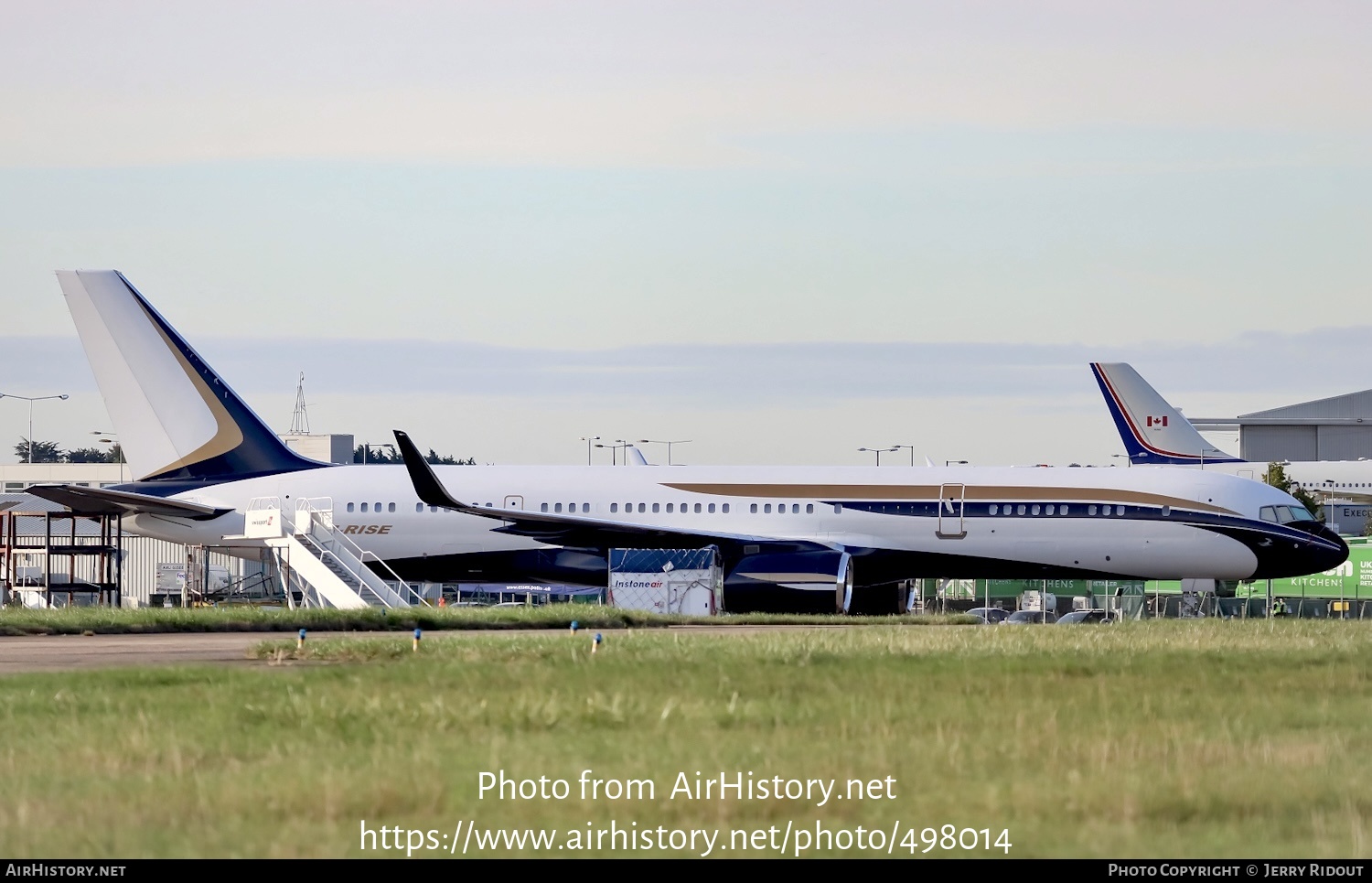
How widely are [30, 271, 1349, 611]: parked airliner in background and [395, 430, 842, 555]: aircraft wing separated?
60 mm

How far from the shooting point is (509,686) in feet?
52.0

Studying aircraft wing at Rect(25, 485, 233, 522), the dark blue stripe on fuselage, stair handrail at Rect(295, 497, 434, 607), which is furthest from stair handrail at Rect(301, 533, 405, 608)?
the dark blue stripe on fuselage

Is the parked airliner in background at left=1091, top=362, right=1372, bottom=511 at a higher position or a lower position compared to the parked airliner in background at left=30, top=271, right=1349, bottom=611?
higher

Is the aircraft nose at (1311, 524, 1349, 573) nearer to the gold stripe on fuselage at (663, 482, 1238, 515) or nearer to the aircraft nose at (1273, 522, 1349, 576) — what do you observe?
the aircraft nose at (1273, 522, 1349, 576)

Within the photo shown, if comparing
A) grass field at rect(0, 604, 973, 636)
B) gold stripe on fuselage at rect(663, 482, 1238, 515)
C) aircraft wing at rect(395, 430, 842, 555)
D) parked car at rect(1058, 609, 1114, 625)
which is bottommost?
parked car at rect(1058, 609, 1114, 625)

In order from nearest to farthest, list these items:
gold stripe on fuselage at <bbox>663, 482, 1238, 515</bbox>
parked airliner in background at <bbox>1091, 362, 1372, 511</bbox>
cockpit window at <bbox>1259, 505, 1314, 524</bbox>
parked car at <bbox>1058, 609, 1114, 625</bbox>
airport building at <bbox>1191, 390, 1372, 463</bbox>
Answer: gold stripe on fuselage at <bbox>663, 482, 1238, 515</bbox>, cockpit window at <bbox>1259, 505, 1314, 524</bbox>, parked car at <bbox>1058, 609, 1114, 625</bbox>, parked airliner in background at <bbox>1091, 362, 1372, 511</bbox>, airport building at <bbox>1191, 390, 1372, 463</bbox>

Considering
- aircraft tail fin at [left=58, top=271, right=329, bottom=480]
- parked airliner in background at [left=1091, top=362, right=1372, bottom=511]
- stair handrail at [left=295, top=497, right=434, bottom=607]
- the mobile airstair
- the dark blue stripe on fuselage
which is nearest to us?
the mobile airstair

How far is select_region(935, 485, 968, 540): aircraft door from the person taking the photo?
1734 inches

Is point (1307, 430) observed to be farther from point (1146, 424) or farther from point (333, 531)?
point (333, 531)

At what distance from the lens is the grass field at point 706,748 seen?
9.48 m

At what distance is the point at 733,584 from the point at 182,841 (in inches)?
1330

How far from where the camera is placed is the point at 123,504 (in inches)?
A: 1759

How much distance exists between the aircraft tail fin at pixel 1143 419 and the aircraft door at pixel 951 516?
76.4m

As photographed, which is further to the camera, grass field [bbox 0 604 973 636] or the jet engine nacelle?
the jet engine nacelle
